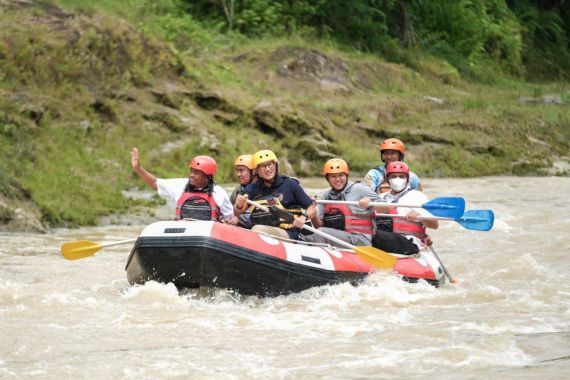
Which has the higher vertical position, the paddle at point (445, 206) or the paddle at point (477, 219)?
the paddle at point (445, 206)

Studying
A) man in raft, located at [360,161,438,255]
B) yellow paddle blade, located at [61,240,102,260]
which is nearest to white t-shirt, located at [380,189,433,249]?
man in raft, located at [360,161,438,255]

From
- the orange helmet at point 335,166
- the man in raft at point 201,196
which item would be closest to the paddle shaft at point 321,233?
the man in raft at point 201,196

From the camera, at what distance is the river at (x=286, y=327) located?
6.73 m

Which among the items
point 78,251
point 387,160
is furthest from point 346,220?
point 78,251

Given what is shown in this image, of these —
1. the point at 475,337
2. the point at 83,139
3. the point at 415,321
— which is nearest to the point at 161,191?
the point at 415,321

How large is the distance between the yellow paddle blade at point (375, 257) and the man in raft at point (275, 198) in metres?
0.58

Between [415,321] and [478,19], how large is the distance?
2724 centimetres

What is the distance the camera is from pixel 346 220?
33.2 feet

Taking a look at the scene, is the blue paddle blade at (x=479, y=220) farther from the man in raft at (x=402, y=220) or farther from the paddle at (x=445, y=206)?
the man in raft at (x=402, y=220)

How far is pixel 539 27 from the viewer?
126 feet

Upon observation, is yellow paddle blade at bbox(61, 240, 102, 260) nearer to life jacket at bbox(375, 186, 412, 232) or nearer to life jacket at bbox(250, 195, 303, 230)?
life jacket at bbox(250, 195, 303, 230)

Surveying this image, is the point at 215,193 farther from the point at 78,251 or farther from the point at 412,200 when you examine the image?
the point at 412,200

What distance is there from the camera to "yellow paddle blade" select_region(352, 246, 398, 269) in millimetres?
9543

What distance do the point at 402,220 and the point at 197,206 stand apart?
92.4 inches
